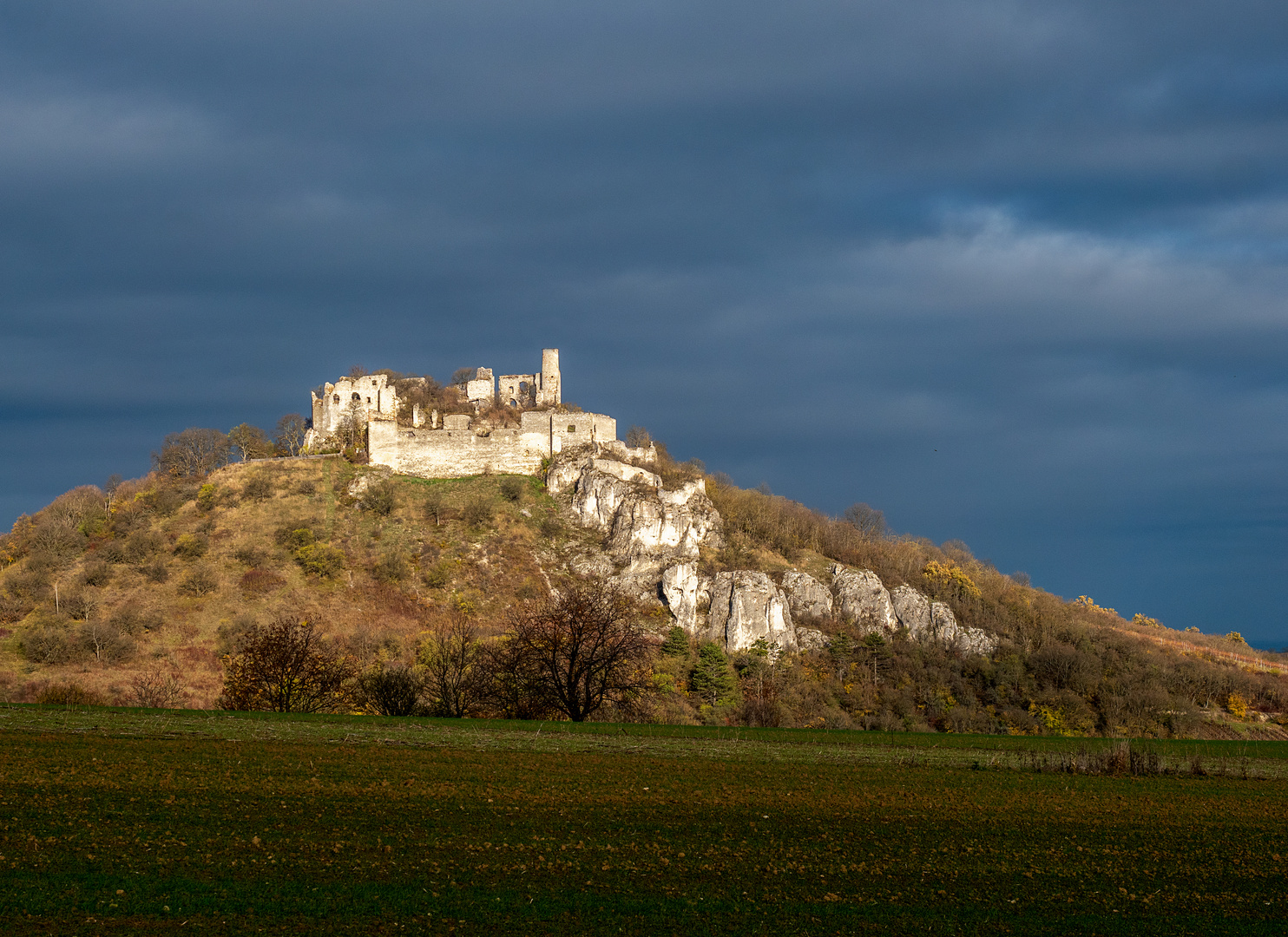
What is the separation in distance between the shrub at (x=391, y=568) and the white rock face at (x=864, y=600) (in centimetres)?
4138

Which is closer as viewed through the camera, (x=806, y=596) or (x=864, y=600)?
(x=806, y=596)

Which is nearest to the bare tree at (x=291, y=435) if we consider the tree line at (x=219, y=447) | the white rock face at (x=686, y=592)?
the tree line at (x=219, y=447)

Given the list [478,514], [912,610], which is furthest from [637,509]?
[912,610]

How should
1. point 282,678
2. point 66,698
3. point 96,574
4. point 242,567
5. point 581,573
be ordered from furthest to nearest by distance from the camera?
point 581,573
point 242,567
point 96,574
point 282,678
point 66,698

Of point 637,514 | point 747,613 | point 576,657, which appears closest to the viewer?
point 576,657

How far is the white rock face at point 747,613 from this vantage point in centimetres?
9131

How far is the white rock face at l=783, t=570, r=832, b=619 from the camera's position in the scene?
97312 millimetres

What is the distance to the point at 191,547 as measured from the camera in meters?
86.4

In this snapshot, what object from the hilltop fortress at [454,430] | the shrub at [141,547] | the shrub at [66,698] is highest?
the hilltop fortress at [454,430]

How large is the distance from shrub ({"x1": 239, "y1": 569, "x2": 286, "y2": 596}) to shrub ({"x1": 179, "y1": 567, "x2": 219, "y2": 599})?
211 cm

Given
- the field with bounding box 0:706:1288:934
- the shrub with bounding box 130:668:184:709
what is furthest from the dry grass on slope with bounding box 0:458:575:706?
the field with bounding box 0:706:1288:934

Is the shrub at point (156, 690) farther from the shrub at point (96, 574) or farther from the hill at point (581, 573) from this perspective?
the shrub at point (96, 574)

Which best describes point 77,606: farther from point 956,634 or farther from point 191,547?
point 956,634

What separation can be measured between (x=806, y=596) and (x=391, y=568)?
38651 millimetres
